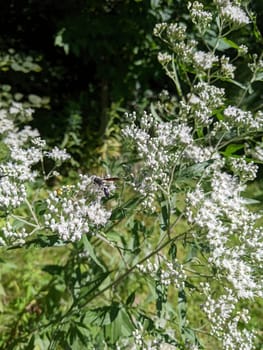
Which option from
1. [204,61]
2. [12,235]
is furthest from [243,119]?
[12,235]

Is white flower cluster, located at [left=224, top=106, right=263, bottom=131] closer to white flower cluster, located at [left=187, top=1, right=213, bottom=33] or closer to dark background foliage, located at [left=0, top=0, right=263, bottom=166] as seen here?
white flower cluster, located at [left=187, top=1, right=213, bottom=33]

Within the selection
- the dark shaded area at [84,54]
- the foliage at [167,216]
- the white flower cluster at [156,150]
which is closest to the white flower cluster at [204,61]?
the foliage at [167,216]

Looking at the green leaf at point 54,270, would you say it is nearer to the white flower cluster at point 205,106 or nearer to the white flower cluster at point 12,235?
the white flower cluster at point 12,235

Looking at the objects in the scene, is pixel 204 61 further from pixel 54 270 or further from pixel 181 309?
pixel 54 270

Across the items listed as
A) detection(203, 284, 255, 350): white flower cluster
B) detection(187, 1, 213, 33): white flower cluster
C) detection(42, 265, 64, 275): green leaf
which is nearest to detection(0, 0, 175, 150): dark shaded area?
detection(187, 1, 213, 33): white flower cluster

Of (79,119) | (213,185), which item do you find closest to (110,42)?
(79,119)
